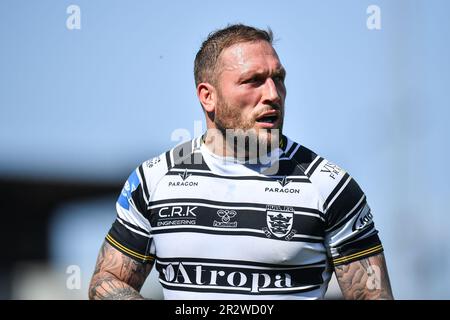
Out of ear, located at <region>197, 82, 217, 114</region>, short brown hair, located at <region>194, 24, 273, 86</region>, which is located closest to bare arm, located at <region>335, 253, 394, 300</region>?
ear, located at <region>197, 82, 217, 114</region>

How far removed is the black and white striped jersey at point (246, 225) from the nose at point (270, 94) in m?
0.40

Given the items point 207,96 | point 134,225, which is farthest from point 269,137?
point 134,225

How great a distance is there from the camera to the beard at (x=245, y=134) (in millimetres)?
6645

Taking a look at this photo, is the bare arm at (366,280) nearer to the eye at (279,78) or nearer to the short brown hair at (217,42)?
the eye at (279,78)

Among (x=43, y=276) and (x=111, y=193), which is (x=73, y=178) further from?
(x=43, y=276)

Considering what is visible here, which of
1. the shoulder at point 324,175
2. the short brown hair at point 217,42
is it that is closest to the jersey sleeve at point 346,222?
the shoulder at point 324,175

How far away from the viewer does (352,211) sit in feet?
21.0

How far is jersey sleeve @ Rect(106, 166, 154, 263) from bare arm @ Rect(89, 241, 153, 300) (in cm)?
5

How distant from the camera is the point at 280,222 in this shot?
643 cm

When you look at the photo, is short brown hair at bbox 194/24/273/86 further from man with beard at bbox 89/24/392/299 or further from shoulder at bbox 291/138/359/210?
shoulder at bbox 291/138/359/210

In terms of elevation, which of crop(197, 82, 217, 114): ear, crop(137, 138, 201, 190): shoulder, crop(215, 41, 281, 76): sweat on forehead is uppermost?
crop(215, 41, 281, 76): sweat on forehead

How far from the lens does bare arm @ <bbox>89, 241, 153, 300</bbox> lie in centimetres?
663

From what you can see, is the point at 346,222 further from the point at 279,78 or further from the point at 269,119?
the point at 279,78

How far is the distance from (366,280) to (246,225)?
92 centimetres
